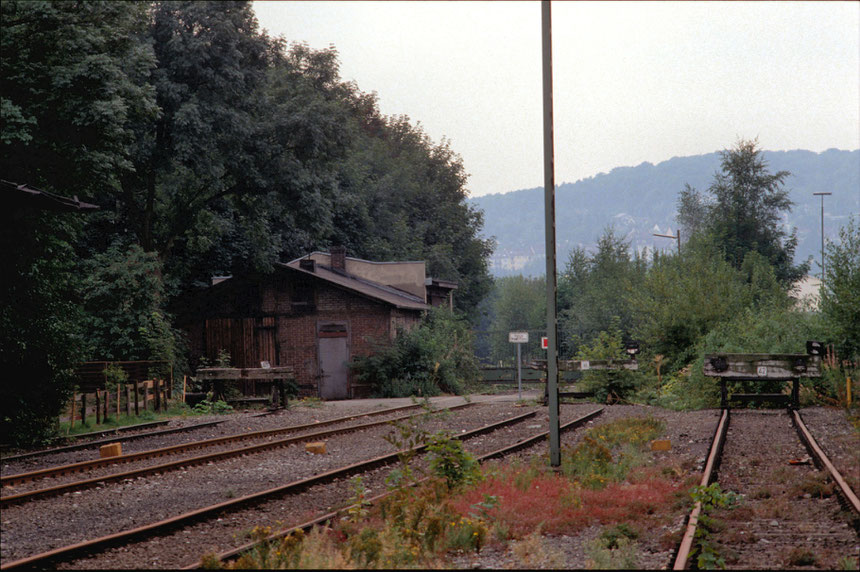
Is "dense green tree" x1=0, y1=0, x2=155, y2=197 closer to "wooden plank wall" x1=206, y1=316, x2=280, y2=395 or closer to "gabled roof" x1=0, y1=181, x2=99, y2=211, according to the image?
"gabled roof" x1=0, y1=181, x2=99, y2=211

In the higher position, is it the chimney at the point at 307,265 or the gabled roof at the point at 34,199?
the chimney at the point at 307,265

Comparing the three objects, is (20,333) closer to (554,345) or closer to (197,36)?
(554,345)

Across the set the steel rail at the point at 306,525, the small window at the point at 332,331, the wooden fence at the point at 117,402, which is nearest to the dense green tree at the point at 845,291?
the steel rail at the point at 306,525

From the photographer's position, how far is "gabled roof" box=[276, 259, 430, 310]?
35812mm

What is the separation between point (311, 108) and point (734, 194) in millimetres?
45540

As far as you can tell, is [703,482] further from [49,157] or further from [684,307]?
[684,307]

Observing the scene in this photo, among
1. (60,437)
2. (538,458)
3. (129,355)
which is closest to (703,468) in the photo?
(538,458)

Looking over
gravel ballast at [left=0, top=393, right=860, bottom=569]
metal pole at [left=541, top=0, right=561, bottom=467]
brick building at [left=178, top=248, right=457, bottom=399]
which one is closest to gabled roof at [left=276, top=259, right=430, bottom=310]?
brick building at [left=178, top=248, right=457, bottom=399]

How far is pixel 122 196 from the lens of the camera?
3650cm

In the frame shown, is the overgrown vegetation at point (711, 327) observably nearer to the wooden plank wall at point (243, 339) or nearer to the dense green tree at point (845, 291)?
the dense green tree at point (845, 291)

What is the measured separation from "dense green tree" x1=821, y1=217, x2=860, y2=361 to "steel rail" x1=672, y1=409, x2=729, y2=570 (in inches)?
227

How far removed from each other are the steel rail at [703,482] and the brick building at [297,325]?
19.3 meters

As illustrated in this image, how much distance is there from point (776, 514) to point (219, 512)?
5804 millimetres

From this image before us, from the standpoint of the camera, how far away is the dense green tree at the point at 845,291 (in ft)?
75.8
